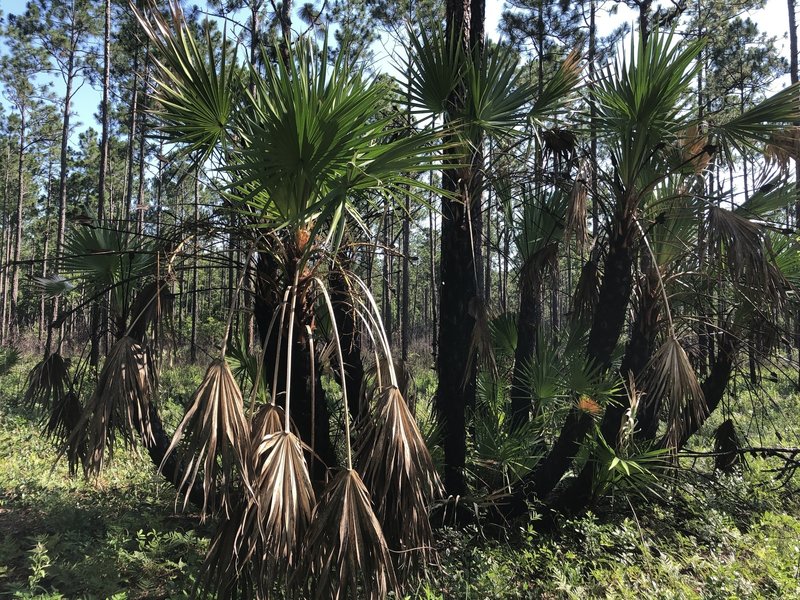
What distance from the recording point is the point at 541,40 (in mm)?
15828

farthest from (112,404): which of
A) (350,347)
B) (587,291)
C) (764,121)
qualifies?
(764,121)

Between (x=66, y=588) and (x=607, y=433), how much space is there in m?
4.50

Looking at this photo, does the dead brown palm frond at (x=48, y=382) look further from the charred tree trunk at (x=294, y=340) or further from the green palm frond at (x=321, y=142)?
the green palm frond at (x=321, y=142)

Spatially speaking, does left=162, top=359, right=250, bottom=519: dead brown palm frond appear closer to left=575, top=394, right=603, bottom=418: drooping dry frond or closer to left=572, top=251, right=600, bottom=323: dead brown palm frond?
left=575, top=394, right=603, bottom=418: drooping dry frond

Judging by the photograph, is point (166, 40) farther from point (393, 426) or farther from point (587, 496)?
point (587, 496)

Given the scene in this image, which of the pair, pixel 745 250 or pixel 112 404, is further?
pixel 745 250

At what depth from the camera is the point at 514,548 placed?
456 centimetres

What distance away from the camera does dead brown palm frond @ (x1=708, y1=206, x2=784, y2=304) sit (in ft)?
11.4

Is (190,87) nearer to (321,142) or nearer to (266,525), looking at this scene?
(321,142)

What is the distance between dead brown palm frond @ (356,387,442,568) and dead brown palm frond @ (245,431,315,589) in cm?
38

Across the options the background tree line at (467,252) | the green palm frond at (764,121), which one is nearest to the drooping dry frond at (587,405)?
the background tree line at (467,252)

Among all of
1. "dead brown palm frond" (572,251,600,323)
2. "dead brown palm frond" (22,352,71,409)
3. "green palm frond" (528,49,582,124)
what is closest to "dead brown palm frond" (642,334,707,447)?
"dead brown palm frond" (572,251,600,323)

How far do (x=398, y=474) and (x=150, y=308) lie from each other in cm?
216

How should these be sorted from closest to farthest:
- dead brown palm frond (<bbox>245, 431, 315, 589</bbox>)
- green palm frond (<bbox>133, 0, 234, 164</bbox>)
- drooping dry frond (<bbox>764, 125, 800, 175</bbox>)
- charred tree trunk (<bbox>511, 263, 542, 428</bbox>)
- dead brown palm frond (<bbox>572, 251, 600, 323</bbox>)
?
1. dead brown palm frond (<bbox>245, 431, 315, 589</bbox>)
2. green palm frond (<bbox>133, 0, 234, 164</bbox>)
3. drooping dry frond (<bbox>764, 125, 800, 175</bbox>)
4. dead brown palm frond (<bbox>572, 251, 600, 323</bbox>)
5. charred tree trunk (<bbox>511, 263, 542, 428</bbox>)
